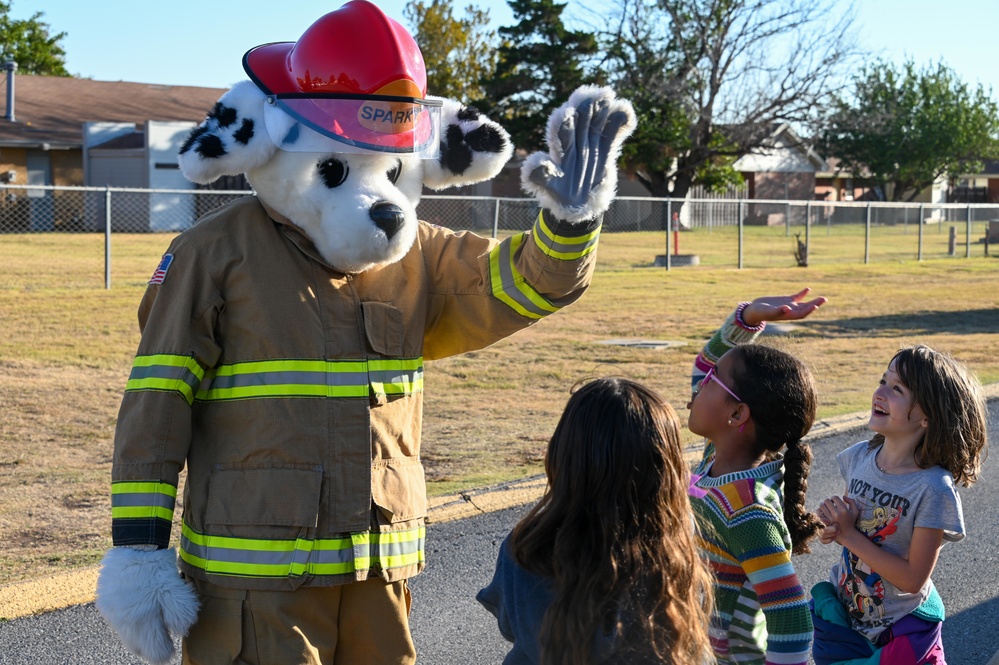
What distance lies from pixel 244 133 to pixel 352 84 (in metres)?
0.29

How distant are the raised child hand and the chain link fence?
1828 cm

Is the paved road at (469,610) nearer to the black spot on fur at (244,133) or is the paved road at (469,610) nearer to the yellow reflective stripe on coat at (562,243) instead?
the yellow reflective stripe on coat at (562,243)

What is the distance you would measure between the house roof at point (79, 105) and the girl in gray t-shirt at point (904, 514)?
116 ft

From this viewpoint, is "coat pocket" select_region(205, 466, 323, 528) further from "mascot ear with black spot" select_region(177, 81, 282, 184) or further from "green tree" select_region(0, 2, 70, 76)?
"green tree" select_region(0, 2, 70, 76)

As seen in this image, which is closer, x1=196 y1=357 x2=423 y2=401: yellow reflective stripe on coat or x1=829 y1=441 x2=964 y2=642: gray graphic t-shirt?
x1=196 y1=357 x2=423 y2=401: yellow reflective stripe on coat

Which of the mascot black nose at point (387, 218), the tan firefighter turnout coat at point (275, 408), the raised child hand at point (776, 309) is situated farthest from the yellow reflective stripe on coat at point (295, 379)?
the raised child hand at point (776, 309)

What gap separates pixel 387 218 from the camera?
8.70 feet

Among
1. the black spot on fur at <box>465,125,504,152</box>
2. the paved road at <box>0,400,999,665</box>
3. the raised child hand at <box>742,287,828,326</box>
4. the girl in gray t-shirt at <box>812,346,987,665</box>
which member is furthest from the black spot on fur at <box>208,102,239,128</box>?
the paved road at <box>0,400,999,665</box>

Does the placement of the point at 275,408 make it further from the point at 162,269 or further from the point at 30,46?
the point at 30,46

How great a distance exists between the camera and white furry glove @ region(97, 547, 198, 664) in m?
2.41

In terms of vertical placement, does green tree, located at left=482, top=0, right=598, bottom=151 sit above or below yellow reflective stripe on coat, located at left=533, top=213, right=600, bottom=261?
above

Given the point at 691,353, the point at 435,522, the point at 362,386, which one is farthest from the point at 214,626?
the point at 691,353

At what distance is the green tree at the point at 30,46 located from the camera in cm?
5034

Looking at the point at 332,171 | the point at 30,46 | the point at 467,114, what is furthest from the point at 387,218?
the point at 30,46
